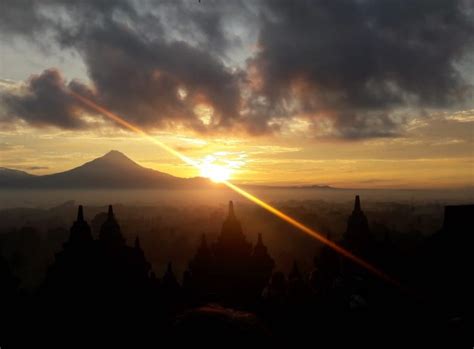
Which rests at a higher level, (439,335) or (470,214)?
(470,214)

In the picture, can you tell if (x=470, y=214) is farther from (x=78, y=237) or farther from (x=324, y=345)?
(x=78, y=237)

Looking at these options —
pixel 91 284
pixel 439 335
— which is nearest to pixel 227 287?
pixel 91 284

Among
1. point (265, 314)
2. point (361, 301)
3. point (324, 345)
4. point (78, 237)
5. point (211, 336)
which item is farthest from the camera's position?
point (78, 237)

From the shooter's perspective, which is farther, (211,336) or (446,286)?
(446,286)

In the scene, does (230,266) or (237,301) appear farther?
(230,266)

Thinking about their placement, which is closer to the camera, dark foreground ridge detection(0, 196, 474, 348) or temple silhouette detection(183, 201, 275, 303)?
dark foreground ridge detection(0, 196, 474, 348)

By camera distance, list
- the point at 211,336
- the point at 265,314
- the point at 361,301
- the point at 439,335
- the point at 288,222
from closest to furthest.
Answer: the point at 211,336, the point at 439,335, the point at 361,301, the point at 265,314, the point at 288,222

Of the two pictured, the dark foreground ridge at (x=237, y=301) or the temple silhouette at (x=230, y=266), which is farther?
the temple silhouette at (x=230, y=266)
